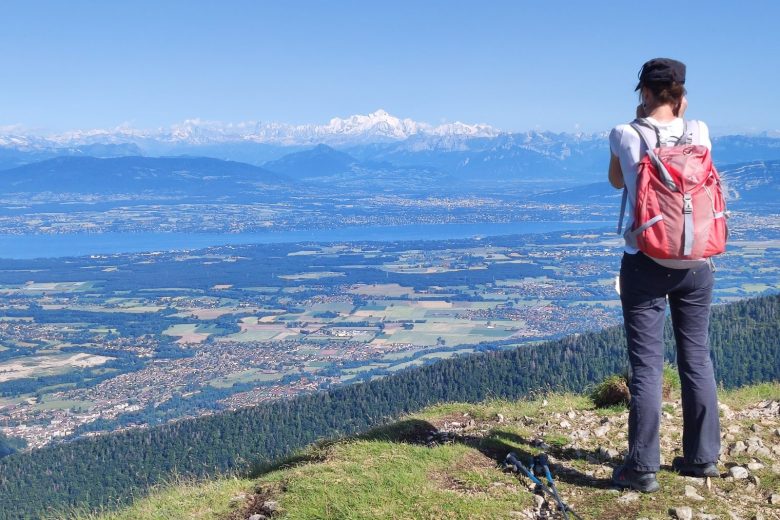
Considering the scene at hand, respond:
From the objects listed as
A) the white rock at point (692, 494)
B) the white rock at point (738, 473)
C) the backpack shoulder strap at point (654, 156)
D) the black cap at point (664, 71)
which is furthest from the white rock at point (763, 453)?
the black cap at point (664, 71)

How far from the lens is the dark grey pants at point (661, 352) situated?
5.06 metres

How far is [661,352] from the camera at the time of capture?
5.26m

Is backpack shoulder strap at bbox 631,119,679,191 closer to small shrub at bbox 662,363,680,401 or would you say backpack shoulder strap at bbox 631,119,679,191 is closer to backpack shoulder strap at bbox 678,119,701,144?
backpack shoulder strap at bbox 678,119,701,144

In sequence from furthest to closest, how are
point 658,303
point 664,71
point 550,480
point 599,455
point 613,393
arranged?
point 613,393 → point 599,455 → point 550,480 → point 658,303 → point 664,71

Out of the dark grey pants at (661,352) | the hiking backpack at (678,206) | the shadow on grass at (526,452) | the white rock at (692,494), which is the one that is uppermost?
the hiking backpack at (678,206)

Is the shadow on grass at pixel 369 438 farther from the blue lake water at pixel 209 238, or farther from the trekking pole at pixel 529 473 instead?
the blue lake water at pixel 209 238

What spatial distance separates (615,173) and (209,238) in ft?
617

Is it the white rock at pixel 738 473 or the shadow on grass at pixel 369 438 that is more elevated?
the white rock at pixel 738 473

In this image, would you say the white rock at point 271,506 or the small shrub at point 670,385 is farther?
the small shrub at point 670,385

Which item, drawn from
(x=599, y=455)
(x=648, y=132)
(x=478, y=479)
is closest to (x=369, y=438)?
(x=478, y=479)

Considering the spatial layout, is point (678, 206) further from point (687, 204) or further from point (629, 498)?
point (629, 498)

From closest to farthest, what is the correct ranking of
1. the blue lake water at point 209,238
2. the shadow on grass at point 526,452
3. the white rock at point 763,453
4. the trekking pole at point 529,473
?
the trekking pole at point 529,473
the shadow on grass at point 526,452
the white rock at point 763,453
the blue lake water at point 209,238

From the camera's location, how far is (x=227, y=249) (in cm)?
16038

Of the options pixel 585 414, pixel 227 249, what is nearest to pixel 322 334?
pixel 585 414
